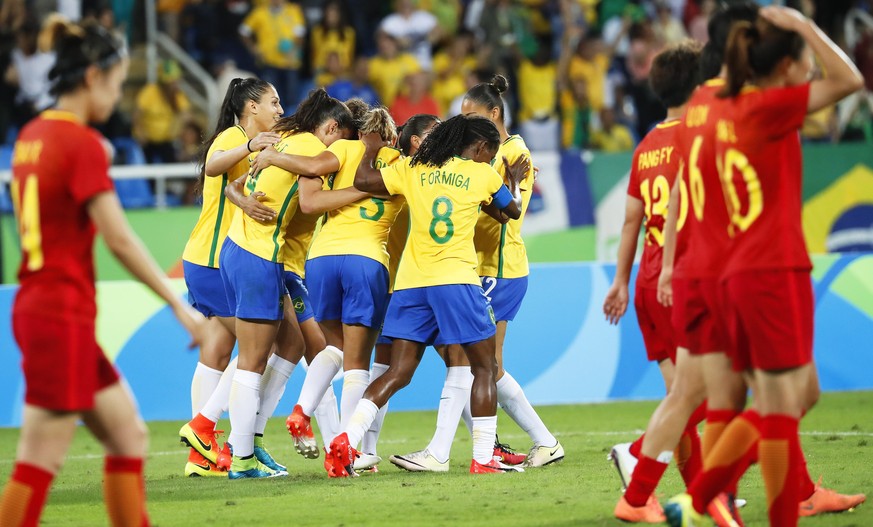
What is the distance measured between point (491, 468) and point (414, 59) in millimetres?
10638

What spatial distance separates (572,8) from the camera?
18922mm

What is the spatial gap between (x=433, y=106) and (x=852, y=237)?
556cm

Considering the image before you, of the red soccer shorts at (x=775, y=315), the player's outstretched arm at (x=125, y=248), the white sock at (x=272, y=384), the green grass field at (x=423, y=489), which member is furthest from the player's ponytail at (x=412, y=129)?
the player's outstretched arm at (x=125, y=248)

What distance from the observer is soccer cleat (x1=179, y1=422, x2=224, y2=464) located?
320 inches

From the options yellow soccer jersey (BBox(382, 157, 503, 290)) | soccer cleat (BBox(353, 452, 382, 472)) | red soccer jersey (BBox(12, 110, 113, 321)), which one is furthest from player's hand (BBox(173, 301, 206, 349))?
soccer cleat (BBox(353, 452, 382, 472))

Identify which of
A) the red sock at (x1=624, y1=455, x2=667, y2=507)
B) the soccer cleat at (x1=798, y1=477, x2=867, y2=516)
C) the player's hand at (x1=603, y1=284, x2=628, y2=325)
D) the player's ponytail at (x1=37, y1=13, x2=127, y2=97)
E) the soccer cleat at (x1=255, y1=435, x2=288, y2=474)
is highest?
the player's ponytail at (x1=37, y1=13, x2=127, y2=97)

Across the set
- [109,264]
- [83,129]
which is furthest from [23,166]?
[109,264]

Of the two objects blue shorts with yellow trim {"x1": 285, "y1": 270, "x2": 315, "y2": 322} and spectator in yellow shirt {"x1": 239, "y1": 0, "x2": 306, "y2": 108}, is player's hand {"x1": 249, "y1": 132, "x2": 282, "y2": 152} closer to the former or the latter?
blue shorts with yellow trim {"x1": 285, "y1": 270, "x2": 315, "y2": 322}

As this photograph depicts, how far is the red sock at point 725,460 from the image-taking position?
16.6 ft

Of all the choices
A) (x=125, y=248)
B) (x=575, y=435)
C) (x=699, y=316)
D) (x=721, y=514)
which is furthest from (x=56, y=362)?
(x=575, y=435)

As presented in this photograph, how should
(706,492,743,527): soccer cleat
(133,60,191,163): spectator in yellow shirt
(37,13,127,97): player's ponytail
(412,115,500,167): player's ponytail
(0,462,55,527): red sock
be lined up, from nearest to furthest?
(0,462,55,527): red sock
(37,13,127,97): player's ponytail
(706,492,743,527): soccer cleat
(412,115,500,167): player's ponytail
(133,60,191,163): spectator in yellow shirt

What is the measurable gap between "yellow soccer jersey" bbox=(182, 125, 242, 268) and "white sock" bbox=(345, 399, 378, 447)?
63.2 inches

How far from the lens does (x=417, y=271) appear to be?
7637mm

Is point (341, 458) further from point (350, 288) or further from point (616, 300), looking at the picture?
point (616, 300)
